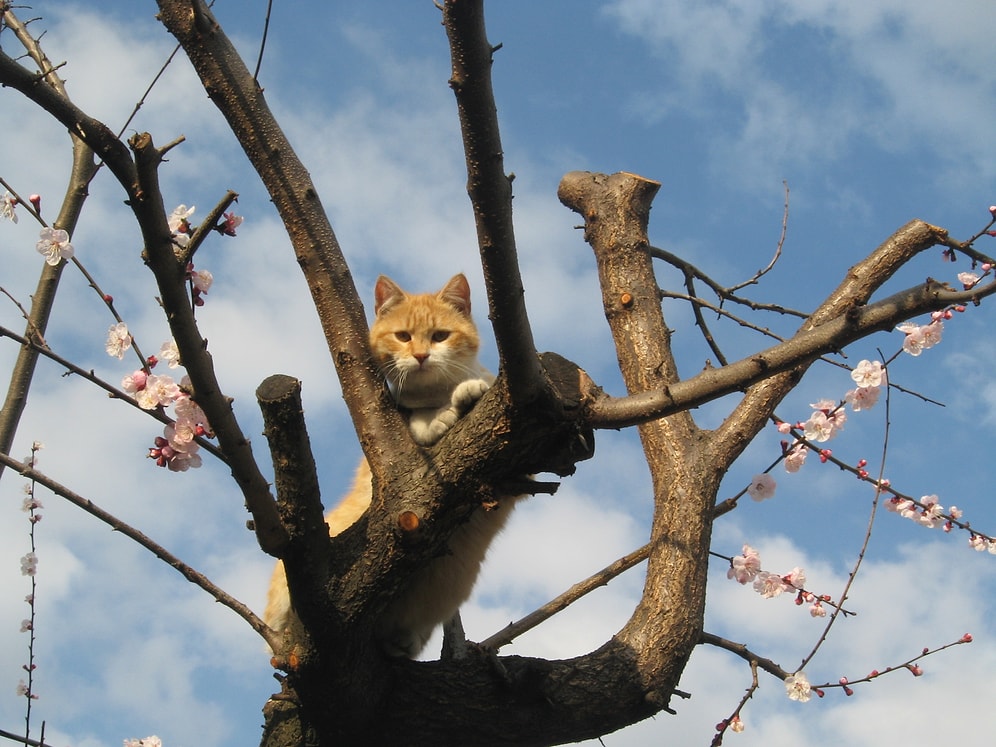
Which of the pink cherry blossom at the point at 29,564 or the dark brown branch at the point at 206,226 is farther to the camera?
the pink cherry blossom at the point at 29,564

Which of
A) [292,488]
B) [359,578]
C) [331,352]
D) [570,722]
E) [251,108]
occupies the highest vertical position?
[251,108]

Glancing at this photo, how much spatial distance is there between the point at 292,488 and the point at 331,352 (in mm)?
671

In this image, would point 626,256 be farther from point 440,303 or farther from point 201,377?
point 201,377

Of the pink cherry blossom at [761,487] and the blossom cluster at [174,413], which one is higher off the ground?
the pink cherry blossom at [761,487]

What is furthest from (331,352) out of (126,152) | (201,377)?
(126,152)

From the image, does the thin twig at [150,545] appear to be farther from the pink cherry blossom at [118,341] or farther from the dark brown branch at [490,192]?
the dark brown branch at [490,192]

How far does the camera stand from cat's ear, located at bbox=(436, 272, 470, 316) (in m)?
4.52

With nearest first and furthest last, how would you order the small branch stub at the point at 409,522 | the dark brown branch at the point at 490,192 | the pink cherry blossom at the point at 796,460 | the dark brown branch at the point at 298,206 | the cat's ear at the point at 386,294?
the dark brown branch at the point at 490,192, the small branch stub at the point at 409,522, the dark brown branch at the point at 298,206, the pink cherry blossom at the point at 796,460, the cat's ear at the point at 386,294

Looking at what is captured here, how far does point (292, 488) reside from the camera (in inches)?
98.6

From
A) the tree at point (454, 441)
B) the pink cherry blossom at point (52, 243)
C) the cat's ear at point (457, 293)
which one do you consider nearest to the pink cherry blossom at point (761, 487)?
the tree at point (454, 441)

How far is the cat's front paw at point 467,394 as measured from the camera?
125 inches

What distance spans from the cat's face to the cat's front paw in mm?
314

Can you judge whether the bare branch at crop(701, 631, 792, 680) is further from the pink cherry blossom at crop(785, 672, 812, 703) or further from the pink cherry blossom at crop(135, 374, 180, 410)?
the pink cherry blossom at crop(135, 374, 180, 410)

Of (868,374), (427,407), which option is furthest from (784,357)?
(427,407)
